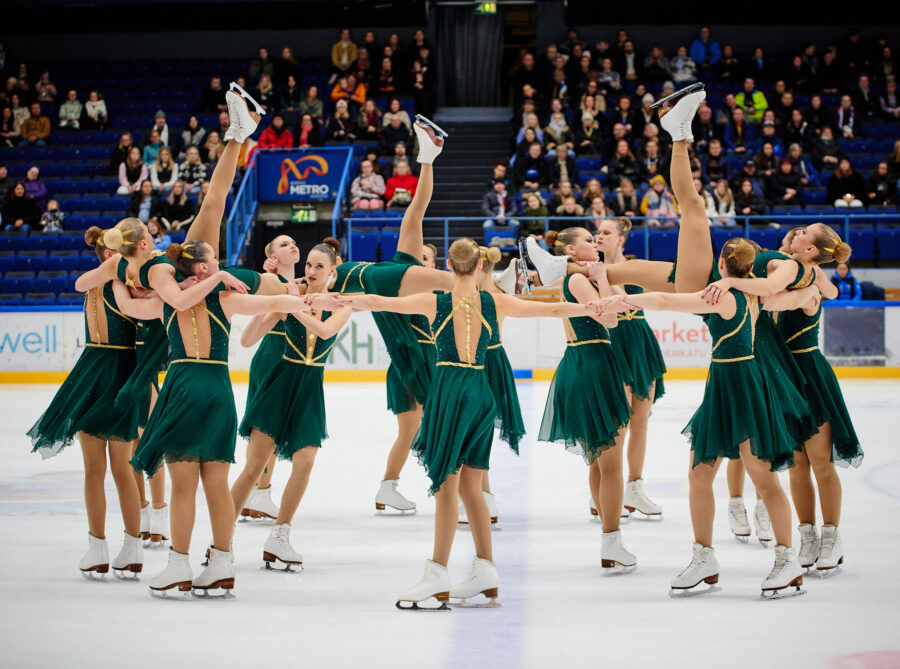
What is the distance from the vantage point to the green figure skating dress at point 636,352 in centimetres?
581

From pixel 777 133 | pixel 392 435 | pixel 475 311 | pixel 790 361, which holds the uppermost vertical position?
pixel 777 133

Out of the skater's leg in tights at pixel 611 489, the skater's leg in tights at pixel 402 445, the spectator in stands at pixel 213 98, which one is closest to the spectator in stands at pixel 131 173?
the spectator in stands at pixel 213 98

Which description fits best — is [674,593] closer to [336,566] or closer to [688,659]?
[688,659]

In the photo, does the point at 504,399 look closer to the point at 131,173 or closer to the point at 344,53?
the point at 131,173

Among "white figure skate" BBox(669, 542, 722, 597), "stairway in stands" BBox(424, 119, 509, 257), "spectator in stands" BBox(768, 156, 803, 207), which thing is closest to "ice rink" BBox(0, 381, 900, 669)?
"white figure skate" BBox(669, 542, 722, 597)

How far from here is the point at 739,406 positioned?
14.5ft

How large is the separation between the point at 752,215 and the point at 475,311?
10.6m

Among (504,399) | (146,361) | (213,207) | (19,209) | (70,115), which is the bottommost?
(504,399)

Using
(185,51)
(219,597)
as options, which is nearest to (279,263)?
(219,597)

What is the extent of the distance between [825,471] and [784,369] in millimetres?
514

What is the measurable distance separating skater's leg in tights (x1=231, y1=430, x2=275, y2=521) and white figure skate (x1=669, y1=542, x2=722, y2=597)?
2.02 meters

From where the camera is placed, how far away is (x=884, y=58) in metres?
17.3

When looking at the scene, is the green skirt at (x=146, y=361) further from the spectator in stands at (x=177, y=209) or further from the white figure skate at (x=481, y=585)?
the spectator in stands at (x=177, y=209)

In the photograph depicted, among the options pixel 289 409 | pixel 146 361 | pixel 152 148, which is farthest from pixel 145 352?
pixel 152 148
